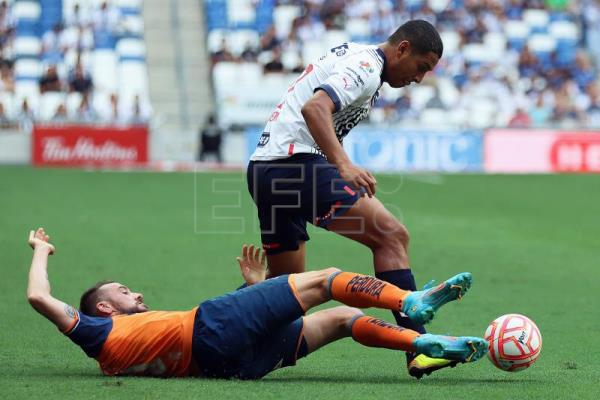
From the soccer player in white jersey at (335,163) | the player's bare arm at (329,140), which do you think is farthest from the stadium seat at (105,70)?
the player's bare arm at (329,140)

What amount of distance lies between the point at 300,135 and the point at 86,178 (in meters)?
16.9

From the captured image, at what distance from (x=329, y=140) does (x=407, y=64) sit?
0.74m

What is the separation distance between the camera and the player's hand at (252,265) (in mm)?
7073

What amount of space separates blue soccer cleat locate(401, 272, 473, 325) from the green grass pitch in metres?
0.39

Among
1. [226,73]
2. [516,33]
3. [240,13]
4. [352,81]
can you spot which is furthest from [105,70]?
[352,81]

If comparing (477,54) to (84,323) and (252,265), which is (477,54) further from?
(84,323)

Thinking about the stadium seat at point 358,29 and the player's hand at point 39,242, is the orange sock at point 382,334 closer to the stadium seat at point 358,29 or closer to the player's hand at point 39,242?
the player's hand at point 39,242

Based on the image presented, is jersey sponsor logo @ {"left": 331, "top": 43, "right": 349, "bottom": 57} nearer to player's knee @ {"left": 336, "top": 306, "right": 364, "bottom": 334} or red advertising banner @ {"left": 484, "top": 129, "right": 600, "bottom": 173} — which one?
player's knee @ {"left": 336, "top": 306, "right": 364, "bottom": 334}

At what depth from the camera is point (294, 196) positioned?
21.2 feet

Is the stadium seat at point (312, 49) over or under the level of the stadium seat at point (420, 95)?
over

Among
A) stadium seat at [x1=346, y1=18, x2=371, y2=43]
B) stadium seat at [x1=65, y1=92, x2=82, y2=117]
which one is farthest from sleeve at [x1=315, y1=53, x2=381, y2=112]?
stadium seat at [x1=346, y1=18, x2=371, y2=43]

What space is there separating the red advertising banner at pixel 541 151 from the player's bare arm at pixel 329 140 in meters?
20.3

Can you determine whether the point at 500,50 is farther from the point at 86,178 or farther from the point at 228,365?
the point at 228,365

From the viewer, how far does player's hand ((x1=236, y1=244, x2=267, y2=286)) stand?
7073mm
